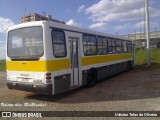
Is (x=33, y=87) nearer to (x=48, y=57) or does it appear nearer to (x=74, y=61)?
(x=48, y=57)

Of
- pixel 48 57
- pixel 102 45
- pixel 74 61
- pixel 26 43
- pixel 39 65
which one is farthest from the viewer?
pixel 102 45

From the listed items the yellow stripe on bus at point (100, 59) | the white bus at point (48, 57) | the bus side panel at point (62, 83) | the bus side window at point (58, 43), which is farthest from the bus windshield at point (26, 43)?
the yellow stripe on bus at point (100, 59)

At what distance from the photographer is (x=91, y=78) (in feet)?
42.1

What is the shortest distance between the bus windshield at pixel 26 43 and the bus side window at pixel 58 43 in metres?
0.55

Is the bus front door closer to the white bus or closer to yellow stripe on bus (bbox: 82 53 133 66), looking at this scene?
the white bus

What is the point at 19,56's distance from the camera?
9.90 metres

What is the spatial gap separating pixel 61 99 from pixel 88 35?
13.7ft

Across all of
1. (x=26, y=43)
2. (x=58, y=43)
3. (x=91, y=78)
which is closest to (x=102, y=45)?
(x=91, y=78)

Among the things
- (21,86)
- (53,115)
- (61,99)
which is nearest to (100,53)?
(61,99)

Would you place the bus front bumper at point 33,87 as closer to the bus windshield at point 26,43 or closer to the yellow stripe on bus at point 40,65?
the yellow stripe on bus at point 40,65

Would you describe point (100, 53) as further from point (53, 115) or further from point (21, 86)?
point (53, 115)

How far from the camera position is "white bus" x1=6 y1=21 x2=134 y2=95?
914cm

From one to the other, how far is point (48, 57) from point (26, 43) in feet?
4.30

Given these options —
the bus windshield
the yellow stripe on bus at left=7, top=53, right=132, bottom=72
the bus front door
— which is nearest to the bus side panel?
the yellow stripe on bus at left=7, top=53, right=132, bottom=72
